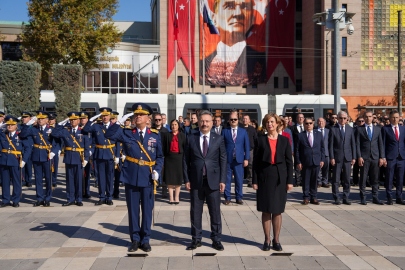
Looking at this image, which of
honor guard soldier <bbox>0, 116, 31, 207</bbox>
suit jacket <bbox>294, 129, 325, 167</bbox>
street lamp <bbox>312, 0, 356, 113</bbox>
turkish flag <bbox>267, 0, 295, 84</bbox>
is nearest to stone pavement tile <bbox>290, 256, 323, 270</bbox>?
suit jacket <bbox>294, 129, 325, 167</bbox>

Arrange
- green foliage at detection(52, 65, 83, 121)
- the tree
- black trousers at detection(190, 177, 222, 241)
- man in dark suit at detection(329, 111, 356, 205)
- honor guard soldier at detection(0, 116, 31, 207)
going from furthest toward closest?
the tree → green foliage at detection(52, 65, 83, 121) → man in dark suit at detection(329, 111, 356, 205) → honor guard soldier at detection(0, 116, 31, 207) → black trousers at detection(190, 177, 222, 241)

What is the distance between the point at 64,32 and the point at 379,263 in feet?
99.7

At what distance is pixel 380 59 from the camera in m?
42.4

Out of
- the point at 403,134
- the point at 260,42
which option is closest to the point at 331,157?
the point at 403,134

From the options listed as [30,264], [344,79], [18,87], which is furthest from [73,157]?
[344,79]

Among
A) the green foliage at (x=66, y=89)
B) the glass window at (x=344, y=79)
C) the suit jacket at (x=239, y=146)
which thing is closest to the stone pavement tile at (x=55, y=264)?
the suit jacket at (x=239, y=146)

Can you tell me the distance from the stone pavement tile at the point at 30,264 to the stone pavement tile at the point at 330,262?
145 inches

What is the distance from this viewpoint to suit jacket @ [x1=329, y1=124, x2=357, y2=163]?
9.88 meters

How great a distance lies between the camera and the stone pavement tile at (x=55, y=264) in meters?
5.38

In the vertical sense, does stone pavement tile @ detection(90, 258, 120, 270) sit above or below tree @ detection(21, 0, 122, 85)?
below

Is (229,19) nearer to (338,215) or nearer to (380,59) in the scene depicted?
(380,59)

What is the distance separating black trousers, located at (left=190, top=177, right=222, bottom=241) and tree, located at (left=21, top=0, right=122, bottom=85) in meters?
27.2

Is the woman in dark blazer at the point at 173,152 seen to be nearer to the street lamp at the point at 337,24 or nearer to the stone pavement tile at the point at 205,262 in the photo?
the stone pavement tile at the point at 205,262

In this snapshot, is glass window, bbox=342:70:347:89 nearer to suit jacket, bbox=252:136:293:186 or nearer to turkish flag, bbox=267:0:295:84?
turkish flag, bbox=267:0:295:84
